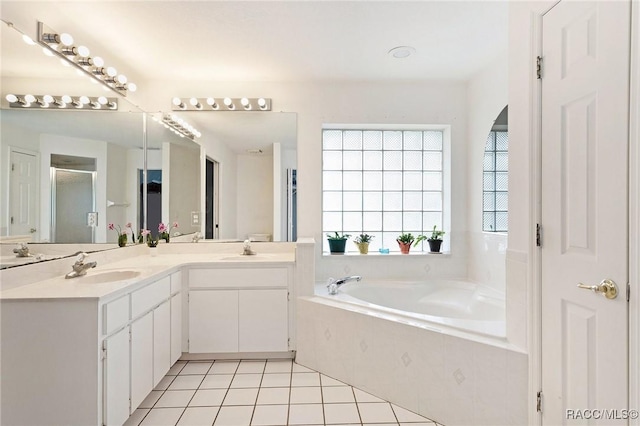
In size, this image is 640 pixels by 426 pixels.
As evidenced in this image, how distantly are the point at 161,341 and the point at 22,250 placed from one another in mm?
957

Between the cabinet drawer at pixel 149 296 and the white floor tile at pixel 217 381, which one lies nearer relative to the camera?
the cabinet drawer at pixel 149 296

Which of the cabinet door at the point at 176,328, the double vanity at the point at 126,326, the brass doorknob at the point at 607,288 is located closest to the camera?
the brass doorknob at the point at 607,288

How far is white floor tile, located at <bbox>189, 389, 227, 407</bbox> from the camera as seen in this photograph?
197cm

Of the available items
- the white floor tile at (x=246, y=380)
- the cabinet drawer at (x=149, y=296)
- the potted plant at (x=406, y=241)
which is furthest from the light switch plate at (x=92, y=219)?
the potted plant at (x=406, y=241)

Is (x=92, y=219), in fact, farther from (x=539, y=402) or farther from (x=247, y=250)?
(x=539, y=402)

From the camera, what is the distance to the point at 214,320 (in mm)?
2502

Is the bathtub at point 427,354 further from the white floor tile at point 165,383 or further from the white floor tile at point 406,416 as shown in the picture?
the white floor tile at point 165,383

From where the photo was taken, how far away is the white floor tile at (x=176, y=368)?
2.36m

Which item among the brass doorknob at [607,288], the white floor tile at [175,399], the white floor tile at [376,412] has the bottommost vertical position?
the white floor tile at [175,399]

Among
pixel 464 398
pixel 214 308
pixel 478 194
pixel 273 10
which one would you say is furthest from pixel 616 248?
pixel 214 308

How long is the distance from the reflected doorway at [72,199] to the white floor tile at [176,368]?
114 cm

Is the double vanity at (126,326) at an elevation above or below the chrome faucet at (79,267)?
below

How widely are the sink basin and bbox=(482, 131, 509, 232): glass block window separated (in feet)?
9.66

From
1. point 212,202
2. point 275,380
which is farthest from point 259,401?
point 212,202
